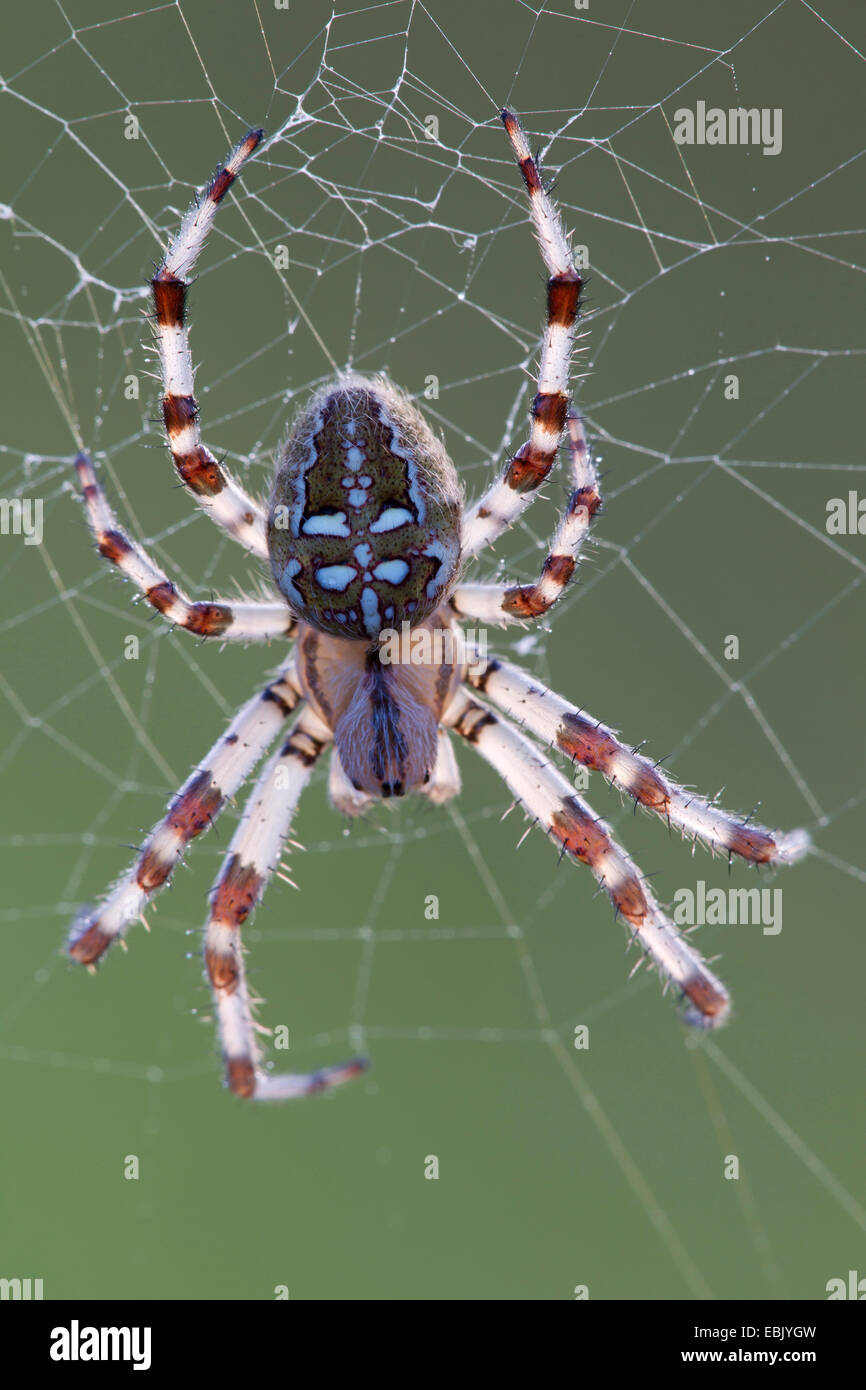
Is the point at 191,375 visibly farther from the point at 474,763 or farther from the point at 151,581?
the point at 474,763

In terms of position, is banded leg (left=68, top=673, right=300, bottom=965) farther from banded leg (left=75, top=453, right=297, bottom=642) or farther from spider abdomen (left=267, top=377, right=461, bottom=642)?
spider abdomen (left=267, top=377, right=461, bottom=642)

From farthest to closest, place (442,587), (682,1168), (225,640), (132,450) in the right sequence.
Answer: (132,450) → (682,1168) → (225,640) → (442,587)

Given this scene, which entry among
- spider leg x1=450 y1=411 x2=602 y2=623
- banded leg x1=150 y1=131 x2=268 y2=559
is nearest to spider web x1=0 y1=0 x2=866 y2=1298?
spider leg x1=450 y1=411 x2=602 y2=623

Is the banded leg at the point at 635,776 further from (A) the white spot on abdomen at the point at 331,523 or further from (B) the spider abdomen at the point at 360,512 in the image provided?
(A) the white spot on abdomen at the point at 331,523

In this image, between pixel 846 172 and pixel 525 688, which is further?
pixel 846 172

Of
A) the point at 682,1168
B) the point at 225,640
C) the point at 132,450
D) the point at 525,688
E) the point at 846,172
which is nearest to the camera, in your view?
the point at 225,640

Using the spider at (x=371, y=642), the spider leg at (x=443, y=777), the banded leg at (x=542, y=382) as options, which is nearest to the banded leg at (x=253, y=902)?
the spider at (x=371, y=642)

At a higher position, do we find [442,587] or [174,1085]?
[442,587]

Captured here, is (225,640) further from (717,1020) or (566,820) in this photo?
(717,1020)

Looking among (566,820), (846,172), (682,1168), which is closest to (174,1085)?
(682,1168)
